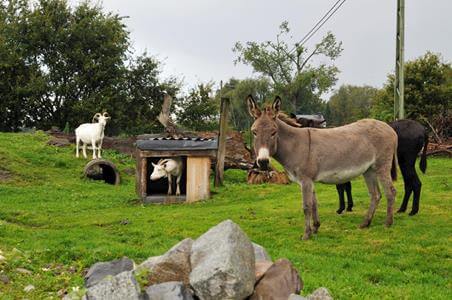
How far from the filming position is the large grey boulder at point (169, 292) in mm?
5021

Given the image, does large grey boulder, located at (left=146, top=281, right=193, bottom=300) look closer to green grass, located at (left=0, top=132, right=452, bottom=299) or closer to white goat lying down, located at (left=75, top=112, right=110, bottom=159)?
green grass, located at (left=0, top=132, right=452, bottom=299)

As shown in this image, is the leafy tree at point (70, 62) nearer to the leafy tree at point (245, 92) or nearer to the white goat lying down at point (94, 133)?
the white goat lying down at point (94, 133)

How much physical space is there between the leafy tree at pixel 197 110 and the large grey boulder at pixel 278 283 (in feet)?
94.8

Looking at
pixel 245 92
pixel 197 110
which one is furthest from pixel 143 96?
pixel 245 92

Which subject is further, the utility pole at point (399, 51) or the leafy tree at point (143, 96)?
the leafy tree at point (143, 96)

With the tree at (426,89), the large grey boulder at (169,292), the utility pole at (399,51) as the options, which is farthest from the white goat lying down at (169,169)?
the tree at (426,89)

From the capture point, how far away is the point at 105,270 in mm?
6203

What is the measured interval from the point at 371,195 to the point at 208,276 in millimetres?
5531

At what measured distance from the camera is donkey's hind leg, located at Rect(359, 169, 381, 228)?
9.71 metres

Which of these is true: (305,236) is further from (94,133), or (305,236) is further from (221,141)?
(94,133)

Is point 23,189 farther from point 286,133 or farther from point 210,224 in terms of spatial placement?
point 286,133

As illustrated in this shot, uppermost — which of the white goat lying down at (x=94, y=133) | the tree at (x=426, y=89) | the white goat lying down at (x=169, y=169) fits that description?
the tree at (x=426, y=89)

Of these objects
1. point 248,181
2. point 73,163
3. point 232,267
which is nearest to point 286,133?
point 232,267

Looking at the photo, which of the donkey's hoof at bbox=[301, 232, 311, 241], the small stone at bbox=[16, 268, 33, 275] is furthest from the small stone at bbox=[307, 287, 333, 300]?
the small stone at bbox=[16, 268, 33, 275]
